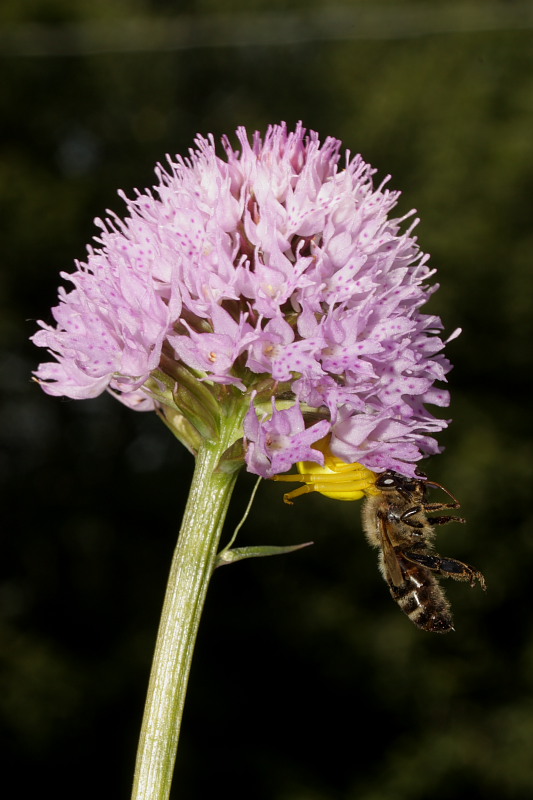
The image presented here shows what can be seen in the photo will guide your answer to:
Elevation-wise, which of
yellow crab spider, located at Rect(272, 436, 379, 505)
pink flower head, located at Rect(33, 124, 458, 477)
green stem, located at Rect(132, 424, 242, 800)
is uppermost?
pink flower head, located at Rect(33, 124, 458, 477)

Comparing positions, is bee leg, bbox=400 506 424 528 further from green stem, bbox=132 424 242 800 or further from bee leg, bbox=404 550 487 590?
green stem, bbox=132 424 242 800

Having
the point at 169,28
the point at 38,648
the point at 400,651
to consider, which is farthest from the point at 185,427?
the point at 169,28

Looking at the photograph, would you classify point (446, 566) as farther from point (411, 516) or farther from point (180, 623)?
point (180, 623)

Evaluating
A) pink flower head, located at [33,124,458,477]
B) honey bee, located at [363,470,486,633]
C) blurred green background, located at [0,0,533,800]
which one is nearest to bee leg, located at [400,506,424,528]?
honey bee, located at [363,470,486,633]

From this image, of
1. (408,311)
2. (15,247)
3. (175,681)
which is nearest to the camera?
(175,681)

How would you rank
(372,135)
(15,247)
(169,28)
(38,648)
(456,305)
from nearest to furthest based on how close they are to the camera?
1. (38,648)
2. (15,247)
3. (456,305)
4. (372,135)
5. (169,28)

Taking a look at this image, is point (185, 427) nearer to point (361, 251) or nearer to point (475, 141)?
point (361, 251)

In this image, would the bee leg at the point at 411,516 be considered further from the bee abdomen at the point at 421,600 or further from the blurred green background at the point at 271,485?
the blurred green background at the point at 271,485
